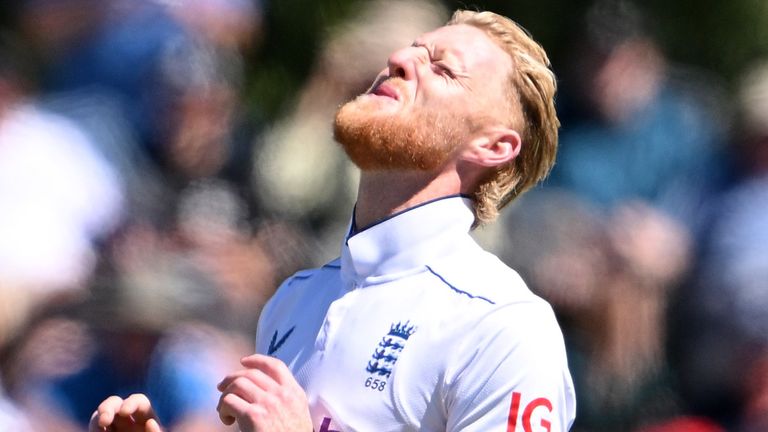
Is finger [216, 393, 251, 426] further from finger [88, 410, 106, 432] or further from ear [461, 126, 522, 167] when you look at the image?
ear [461, 126, 522, 167]

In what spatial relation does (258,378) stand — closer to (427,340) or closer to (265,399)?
(265,399)

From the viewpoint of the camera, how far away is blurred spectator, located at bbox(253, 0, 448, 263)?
345cm

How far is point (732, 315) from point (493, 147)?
1304mm

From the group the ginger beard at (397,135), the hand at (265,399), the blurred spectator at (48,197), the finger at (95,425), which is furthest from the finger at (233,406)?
the blurred spectator at (48,197)

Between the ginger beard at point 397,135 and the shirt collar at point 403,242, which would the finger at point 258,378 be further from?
the ginger beard at point 397,135

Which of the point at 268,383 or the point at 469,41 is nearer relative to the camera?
the point at 268,383

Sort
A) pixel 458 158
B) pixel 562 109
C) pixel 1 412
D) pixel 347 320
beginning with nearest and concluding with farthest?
1. pixel 347 320
2. pixel 458 158
3. pixel 1 412
4. pixel 562 109

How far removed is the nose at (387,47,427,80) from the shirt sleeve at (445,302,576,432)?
56 centimetres

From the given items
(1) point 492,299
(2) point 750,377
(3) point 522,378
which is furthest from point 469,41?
(2) point 750,377

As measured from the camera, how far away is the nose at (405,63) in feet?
7.80

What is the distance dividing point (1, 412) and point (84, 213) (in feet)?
1.77

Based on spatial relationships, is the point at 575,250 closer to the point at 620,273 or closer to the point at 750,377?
the point at 620,273

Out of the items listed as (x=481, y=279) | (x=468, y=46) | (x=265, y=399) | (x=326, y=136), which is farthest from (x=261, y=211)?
(x=265, y=399)

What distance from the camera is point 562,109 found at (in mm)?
3668
